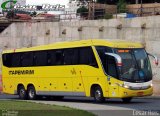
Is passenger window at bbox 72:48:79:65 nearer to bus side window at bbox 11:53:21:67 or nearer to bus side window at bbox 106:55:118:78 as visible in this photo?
bus side window at bbox 106:55:118:78

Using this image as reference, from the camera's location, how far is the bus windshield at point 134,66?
2520 cm

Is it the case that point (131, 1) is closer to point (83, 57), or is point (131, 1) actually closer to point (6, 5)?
point (6, 5)

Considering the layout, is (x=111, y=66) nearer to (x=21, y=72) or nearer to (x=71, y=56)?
(x=71, y=56)

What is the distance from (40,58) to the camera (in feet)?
98.7

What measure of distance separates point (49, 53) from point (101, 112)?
9913mm

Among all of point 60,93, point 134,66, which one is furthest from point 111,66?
point 60,93

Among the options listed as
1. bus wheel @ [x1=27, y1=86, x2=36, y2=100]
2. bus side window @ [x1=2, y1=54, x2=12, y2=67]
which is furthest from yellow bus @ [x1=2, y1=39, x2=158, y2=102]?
bus side window @ [x1=2, y1=54, x2=12, y2=67]

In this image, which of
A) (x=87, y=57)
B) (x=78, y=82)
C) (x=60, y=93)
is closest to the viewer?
(x=87, y=57)

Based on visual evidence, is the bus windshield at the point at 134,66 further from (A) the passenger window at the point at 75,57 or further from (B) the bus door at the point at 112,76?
(A) the passenger window at the point at 75,57

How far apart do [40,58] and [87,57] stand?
445 cm

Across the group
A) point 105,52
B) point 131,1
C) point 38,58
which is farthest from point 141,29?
point 131,1

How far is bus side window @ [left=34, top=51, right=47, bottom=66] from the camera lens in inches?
1168

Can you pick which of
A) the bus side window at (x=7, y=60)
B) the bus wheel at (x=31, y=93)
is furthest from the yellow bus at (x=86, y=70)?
the bus side window at (x=7, y=60)

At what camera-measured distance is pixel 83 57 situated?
2673 centimetres
